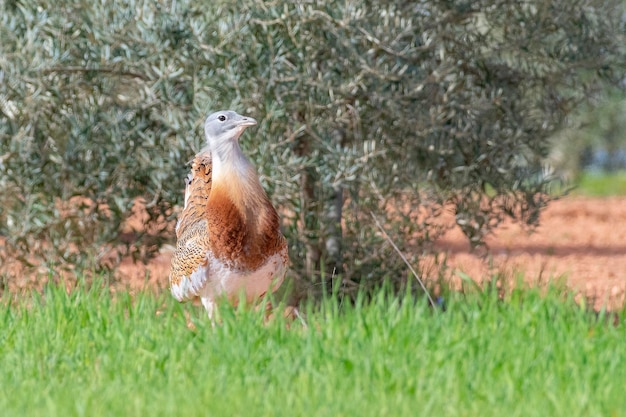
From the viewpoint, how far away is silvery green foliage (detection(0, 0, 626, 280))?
7.31 metres

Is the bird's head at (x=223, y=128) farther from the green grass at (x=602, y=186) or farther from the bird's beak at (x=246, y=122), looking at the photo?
the green grass at (x=602, y=186)

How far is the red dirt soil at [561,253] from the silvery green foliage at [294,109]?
1.93 feet

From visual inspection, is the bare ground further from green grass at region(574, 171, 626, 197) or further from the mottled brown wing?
green grass at region(574, 171, 626, 197)

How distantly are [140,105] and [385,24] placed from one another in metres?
1.86

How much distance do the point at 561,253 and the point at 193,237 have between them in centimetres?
870

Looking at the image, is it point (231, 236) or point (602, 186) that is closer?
point (231, 236)

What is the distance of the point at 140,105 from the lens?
7605 mm

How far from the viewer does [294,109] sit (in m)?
7.57

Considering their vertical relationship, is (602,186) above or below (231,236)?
below

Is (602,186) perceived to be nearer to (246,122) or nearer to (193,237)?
(193,237)

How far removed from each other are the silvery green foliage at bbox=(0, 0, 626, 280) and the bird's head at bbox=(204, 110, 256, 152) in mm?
1229

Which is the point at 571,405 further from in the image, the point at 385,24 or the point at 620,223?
the point at 620,223

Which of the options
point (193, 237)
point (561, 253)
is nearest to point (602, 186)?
point (561, 253)

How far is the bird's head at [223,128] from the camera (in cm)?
584
